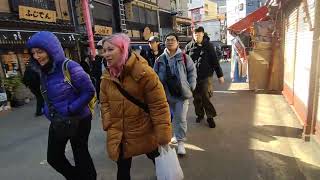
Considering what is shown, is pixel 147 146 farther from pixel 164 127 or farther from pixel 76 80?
pixel 76 80

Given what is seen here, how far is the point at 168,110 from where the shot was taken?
283 centimetres

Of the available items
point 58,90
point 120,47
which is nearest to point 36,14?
point 58,90

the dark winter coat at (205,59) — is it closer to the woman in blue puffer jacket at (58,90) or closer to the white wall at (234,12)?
the woman in blue puffer jacket at (58,90)

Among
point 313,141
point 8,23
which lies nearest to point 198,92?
point 313,141

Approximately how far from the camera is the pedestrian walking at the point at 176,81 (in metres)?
4.62

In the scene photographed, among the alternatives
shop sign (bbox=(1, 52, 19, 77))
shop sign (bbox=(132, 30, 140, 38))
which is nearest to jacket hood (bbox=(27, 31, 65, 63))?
shop sign (bbox=(1, 52, 19, 77))

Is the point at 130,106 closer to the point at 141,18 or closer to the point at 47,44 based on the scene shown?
the point at 47,44

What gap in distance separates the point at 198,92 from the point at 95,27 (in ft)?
43.5

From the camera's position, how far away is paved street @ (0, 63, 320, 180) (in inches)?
157

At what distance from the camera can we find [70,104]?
10.1 ft

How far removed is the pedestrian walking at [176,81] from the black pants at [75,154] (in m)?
1.67

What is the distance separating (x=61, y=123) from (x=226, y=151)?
2639mm

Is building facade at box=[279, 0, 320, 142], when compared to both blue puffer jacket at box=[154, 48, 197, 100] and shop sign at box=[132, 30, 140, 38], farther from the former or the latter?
shop sign at box=[132, 30, 140, 38]

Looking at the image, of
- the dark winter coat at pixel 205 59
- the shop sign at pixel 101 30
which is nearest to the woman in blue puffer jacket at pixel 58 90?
the dark winter coat at pixel 205 59
